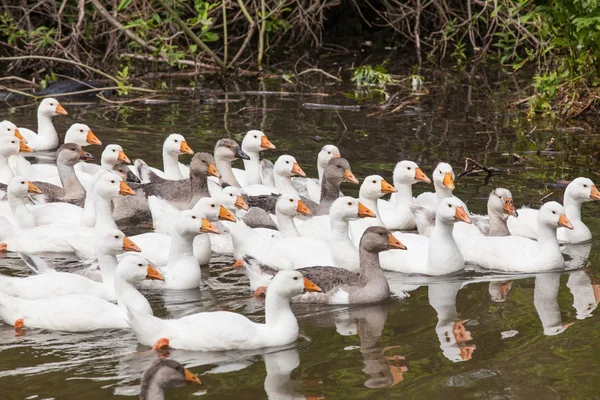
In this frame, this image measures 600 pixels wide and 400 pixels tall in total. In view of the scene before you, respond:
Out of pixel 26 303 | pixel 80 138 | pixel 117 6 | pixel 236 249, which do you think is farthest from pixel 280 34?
pixel 26 303

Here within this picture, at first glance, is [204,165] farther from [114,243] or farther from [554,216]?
[554,216]

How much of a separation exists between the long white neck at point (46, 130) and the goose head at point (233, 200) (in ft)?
16.3

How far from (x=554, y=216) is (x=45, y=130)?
309 inches

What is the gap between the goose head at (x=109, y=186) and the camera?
10.5 m

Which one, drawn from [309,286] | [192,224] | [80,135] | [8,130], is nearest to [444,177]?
[192,224]

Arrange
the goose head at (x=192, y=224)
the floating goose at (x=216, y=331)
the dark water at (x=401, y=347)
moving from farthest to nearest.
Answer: the goose head at (x=192, y=224) → the floating goose at (x=216, y=331) → the dark water at (x=401, y=347)

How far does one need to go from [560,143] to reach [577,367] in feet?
25.5

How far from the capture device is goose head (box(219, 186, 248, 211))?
1073 cm

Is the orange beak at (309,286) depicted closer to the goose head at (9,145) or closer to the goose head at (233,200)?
the goose head at (233,200)

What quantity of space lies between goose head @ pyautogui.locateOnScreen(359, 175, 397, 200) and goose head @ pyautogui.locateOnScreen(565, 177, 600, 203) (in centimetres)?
178

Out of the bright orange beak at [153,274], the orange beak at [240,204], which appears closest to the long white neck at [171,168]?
the orange beak at [240,204]

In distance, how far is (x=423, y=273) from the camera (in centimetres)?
988

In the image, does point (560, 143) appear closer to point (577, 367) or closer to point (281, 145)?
point (281, 145)

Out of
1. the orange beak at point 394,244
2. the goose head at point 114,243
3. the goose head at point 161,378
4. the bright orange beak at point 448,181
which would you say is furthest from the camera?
the bright orange beak at point 448,181
